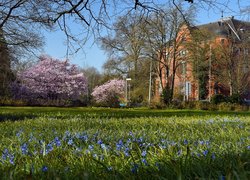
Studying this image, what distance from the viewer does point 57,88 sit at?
3641 centimetres

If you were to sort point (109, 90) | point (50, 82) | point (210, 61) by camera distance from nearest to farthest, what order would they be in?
point (50, 82) → point (109, 90) → point (210, 61)

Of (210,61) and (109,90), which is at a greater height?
(210,61)

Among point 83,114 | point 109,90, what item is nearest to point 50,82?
point 109,90

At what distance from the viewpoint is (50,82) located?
119ft

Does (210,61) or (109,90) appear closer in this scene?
(109,90)

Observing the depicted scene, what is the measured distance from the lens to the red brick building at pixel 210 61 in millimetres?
35312

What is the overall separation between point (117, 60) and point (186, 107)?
14.8 m

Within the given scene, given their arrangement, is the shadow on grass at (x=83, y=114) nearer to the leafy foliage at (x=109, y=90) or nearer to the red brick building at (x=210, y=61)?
the red brick building at (x=210, y=61)

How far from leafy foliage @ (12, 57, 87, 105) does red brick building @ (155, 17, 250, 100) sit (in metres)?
9.25

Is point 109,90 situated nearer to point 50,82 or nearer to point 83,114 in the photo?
point 50,82

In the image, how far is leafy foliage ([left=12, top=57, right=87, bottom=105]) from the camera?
34.3 metres

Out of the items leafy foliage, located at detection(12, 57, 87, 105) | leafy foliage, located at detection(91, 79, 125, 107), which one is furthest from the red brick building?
leafy foliage, located at detection(12, 57, 87, 105)

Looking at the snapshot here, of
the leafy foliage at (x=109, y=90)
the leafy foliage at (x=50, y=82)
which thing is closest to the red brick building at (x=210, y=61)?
the leafy foliage at (x=109, y=90)

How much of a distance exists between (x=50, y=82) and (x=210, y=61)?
65.3 feet
